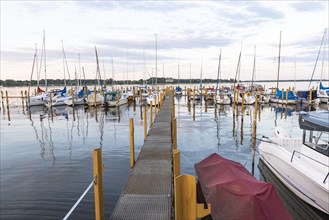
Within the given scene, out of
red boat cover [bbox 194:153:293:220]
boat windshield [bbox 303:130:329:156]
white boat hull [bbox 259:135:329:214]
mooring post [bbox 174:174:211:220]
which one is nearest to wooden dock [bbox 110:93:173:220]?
red boat cover [bbox 194:153:293:220]

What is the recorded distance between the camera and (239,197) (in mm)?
6781

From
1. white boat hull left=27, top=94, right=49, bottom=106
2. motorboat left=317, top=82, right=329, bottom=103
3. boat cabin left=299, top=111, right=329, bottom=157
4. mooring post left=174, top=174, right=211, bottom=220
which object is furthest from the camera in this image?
white boat hull left=27, top=94, right=49, bottom=106

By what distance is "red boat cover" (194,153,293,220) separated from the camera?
20.9 feet

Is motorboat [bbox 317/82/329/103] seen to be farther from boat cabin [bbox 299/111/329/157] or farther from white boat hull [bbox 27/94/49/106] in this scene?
white boat hull [bbox 27/94/49/106]

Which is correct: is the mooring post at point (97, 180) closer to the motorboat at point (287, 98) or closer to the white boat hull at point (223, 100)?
the white boat hull at point (223, 100)

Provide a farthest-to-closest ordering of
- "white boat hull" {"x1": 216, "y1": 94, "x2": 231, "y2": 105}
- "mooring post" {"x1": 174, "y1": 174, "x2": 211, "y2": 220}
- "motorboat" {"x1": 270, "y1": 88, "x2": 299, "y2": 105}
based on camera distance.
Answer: "white boat hull" {"x1": 216, "y1": 94, "x2": 231, "y2": 105} < "motorboat" {"x1": 270, "y1": 88, "x2": 299, "y2": 105} < "mooring post" {"x1": 174, "y1": 174, "x2": 211, "y2": 220}

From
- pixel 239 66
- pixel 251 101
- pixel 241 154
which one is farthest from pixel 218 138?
pixel 239 66

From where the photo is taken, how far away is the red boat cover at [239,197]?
6.38 metres

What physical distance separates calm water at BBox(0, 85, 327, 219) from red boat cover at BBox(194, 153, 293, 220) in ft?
12.5

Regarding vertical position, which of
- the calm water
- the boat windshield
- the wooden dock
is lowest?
the calm water

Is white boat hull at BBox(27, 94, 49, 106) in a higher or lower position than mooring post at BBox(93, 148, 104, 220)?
lower

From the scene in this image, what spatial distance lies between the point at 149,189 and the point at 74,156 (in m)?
9.34

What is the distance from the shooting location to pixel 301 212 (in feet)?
29.9

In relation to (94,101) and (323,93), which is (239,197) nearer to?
(94,101)
